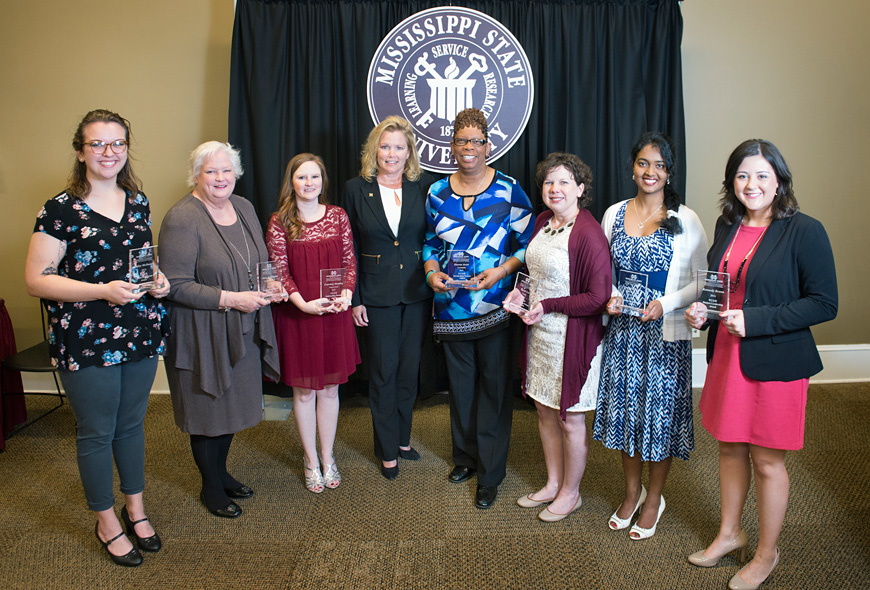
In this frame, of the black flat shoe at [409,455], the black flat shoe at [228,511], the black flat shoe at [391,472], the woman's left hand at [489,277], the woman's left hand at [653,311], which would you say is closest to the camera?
the woman's left hand at [653,311]

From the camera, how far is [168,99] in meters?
4.03

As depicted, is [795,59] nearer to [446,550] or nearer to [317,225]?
[317,225]

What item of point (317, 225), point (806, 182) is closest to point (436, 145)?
point (317, 225)

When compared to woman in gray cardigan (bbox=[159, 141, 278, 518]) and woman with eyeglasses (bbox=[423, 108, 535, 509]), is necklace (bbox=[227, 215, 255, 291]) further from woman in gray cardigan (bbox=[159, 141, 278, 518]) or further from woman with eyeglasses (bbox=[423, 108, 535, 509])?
woman with eyeglasses (bbox=[423, 108, 535, 509])

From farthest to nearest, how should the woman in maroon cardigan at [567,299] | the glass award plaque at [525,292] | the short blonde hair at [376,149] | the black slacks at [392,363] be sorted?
the black slacks at [392,363] < the short blonde hair at [376,149] < the glass award plaque at [525,292] < the woman in maroon cardigan at [567,299]

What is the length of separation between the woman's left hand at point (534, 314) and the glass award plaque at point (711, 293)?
A: 0.59 m

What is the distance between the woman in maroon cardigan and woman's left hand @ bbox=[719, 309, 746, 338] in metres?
0.46

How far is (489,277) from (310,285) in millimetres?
787

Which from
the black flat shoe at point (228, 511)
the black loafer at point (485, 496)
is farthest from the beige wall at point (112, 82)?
the black loafer at point (485, 496)

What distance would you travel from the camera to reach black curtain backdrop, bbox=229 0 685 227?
3.70 m

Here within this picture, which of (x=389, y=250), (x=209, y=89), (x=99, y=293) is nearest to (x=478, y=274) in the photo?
(x=389, y=250)

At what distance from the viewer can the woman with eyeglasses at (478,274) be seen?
2.69 m

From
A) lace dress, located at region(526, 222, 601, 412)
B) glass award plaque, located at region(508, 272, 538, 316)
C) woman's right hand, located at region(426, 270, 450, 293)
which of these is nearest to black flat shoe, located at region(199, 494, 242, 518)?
woman's right hand, located at region(426, 270, 450, 293)

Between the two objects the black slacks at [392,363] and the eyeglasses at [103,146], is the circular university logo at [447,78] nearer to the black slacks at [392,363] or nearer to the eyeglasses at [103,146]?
the black slacks at [392,363]
